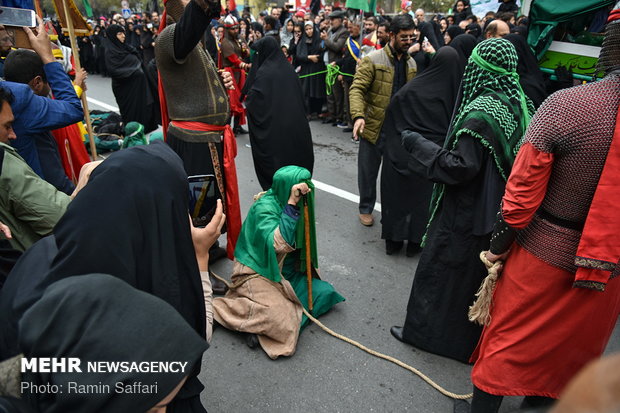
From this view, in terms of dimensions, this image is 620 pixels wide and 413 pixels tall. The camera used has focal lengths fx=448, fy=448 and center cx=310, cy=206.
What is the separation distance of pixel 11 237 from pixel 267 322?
1.44m

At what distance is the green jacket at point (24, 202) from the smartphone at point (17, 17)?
3.96 ft

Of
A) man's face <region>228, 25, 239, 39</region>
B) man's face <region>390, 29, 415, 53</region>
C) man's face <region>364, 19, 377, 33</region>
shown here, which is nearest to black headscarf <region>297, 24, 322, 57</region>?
man's face <region>364, 19, 377, 33</region>

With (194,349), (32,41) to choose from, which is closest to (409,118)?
(32,41)

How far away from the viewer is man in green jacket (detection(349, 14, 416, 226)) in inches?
171

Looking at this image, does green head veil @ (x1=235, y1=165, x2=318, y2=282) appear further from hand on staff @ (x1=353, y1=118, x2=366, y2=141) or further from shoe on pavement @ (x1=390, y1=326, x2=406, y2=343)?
hand on staff @ (x1=353, y1=118, x2=366, y2=141)

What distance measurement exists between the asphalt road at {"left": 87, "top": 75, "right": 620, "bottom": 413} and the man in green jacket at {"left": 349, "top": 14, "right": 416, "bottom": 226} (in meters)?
0.92

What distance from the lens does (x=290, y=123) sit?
403 cm

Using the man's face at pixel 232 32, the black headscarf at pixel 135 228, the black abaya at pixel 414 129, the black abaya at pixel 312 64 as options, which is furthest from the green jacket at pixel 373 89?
the black abaya at pixel 312 64

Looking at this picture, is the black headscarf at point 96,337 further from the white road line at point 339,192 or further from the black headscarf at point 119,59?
the black headscarf at point 119,59

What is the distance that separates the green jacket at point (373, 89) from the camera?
438 centimetres

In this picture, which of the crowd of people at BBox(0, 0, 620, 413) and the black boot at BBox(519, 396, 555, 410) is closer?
the crowd of people at BBox(0, 0, 620, 413)

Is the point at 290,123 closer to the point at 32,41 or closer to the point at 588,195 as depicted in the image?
the point at 32,41

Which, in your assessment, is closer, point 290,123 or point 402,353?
point 402,353

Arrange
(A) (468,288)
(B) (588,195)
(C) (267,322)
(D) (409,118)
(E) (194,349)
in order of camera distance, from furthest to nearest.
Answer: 1. (D) (409,118)
2. (C) (267,322)
3. (A) (468,288)
4. (B) (588,195)
5. (E) (194,349)
